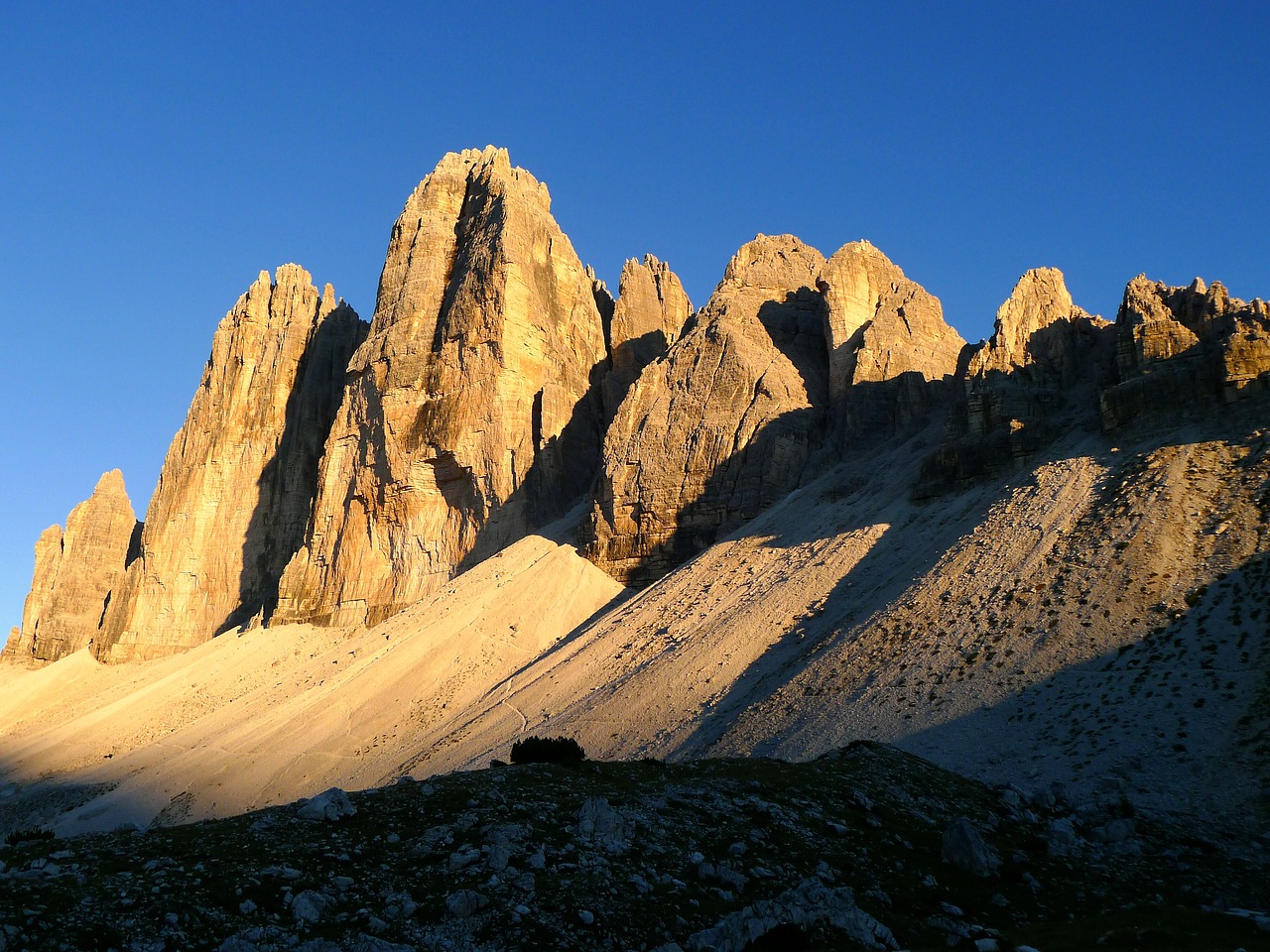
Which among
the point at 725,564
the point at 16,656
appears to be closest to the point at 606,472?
the point at 725,564

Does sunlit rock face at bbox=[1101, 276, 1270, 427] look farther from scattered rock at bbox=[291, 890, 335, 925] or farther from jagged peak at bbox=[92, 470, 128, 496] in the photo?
jagged peak at bbox=[92, 470, 128, 496]

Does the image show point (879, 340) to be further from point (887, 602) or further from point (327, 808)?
point (327, 808)

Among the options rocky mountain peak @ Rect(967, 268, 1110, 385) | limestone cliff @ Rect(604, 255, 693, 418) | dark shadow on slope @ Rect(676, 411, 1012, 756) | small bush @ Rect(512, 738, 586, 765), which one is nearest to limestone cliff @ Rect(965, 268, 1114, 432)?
rocky mountain peak @ Rect(967, 268, 1110, 385)

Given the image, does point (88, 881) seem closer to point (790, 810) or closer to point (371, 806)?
point (371, 806)

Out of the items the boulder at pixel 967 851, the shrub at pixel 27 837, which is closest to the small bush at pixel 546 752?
the boulder at pixel 967 851

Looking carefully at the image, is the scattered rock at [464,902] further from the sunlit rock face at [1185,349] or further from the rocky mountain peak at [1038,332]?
the rocky mountain peak at [1038,332]
